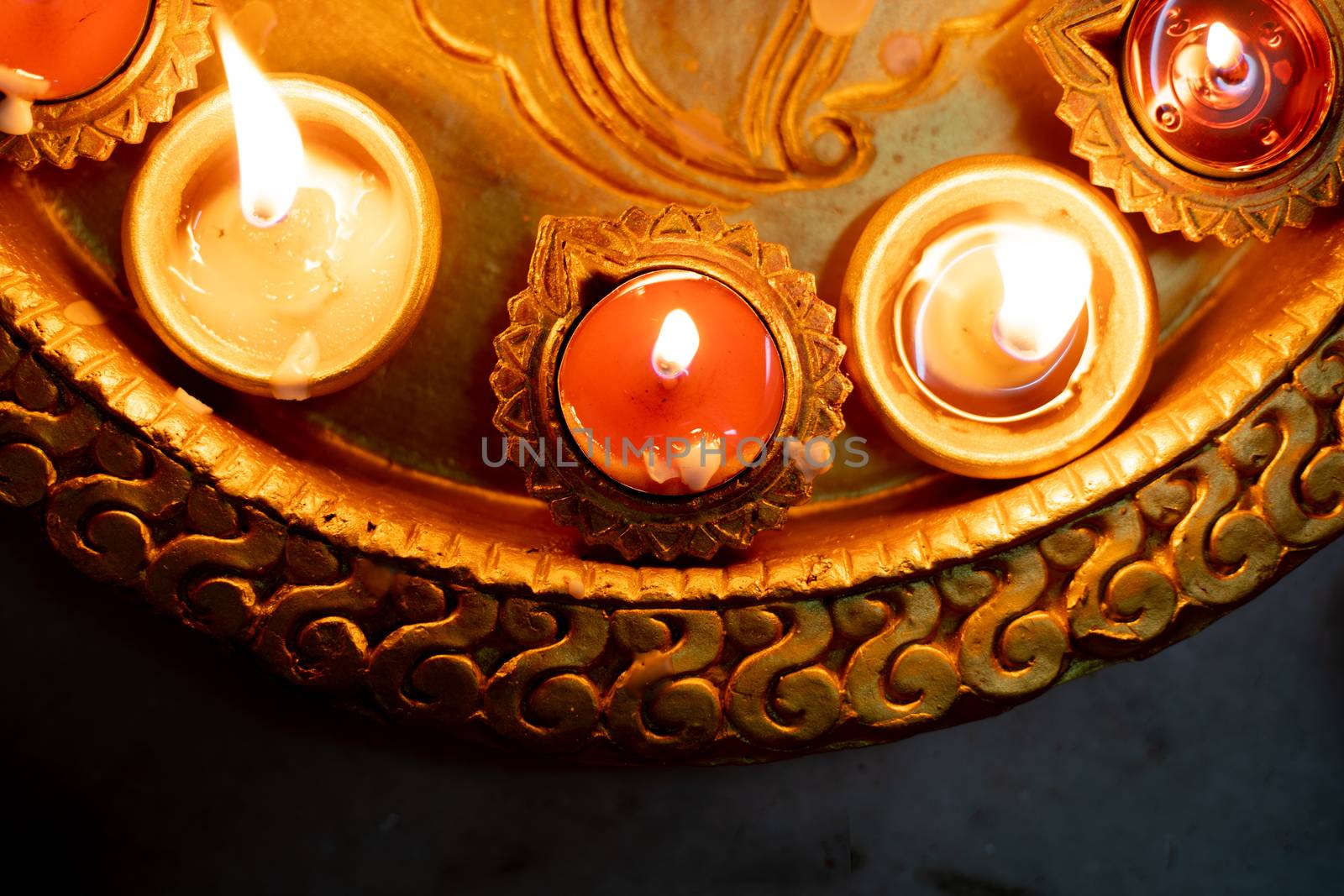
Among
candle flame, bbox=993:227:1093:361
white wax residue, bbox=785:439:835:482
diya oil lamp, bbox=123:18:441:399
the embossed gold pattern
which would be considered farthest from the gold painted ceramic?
candle flame, bbox=993:227:1093:361

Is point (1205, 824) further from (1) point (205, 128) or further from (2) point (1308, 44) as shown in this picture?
(1) point (205, 128)

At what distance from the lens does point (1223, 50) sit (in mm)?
804

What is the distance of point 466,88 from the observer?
85cm

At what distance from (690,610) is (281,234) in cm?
45

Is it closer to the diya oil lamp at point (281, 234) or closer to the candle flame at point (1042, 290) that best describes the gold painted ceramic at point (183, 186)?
the diya oil lamp at point (281, 234)

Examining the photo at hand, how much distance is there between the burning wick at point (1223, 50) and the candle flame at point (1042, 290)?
0.19 meters

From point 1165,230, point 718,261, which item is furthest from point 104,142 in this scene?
point 1165,230

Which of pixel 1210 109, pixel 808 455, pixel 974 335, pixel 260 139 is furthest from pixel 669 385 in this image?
pixel 1210 109

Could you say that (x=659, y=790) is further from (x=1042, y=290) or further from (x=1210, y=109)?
(x=1210, y=109)

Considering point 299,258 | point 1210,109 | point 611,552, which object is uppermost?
point 1210,109

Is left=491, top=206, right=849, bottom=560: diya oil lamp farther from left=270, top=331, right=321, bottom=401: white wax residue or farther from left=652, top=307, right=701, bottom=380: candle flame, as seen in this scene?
left=270, top=331, right=321, bottom=401: white wax residue

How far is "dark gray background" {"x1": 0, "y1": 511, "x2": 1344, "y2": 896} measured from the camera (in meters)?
0.85

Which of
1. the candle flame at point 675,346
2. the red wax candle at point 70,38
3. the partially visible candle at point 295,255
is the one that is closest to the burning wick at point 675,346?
the candle flame at point 675,346

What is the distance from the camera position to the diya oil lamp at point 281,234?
76 centimetres
